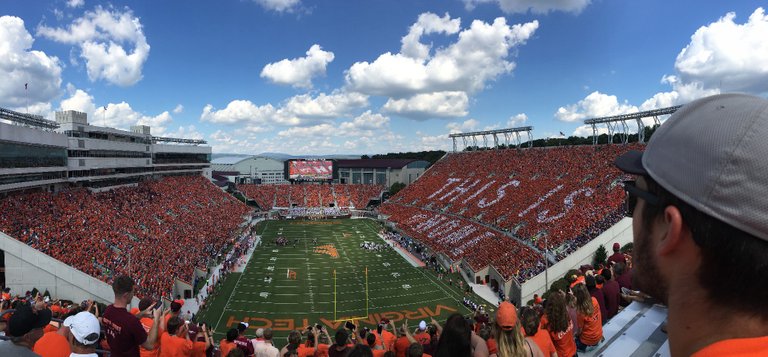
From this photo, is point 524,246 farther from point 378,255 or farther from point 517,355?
point 517,355

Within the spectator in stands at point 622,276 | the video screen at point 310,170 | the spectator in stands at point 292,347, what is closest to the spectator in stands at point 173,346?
the spectator in stands at point 292,347

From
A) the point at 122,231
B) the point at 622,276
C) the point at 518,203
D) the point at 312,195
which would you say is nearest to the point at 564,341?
the point at 622,276

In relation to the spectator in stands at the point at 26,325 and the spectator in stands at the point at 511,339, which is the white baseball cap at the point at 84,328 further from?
the spectator in stands at the point at 511,339

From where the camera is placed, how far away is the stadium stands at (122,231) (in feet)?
77.0

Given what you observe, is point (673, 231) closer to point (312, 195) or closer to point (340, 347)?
point (340, 347)

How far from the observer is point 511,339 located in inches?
176

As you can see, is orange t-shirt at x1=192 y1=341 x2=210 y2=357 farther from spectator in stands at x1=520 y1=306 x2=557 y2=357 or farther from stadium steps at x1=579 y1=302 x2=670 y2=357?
stadium steps at x1=579 y1=302 x2=670 y2=357

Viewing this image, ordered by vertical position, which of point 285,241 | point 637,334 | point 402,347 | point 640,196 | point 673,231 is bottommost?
point 285,241

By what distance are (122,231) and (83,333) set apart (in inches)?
1205

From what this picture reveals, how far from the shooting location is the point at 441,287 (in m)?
30.4

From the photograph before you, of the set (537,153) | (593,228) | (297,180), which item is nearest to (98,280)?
(593,228)

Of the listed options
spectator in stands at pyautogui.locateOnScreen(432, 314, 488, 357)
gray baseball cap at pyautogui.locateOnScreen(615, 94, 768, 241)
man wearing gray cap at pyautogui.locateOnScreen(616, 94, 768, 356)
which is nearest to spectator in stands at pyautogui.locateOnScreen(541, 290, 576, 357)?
spectator in stands at pyautogui.locateOnScreen(432, 314, 488, 357)

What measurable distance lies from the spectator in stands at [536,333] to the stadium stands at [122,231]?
2222 centimetres

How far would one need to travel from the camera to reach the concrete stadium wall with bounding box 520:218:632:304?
25.2 metres
